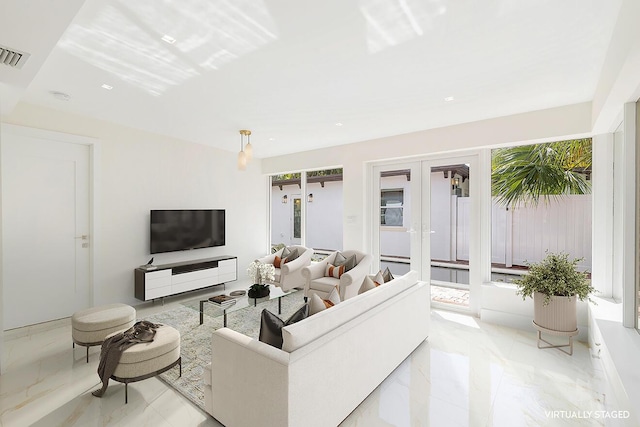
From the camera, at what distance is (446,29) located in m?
2.01

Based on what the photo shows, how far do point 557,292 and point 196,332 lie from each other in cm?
395

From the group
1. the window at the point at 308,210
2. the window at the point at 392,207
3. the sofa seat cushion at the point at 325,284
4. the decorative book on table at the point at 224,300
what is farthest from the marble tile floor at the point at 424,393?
the window at the point at 308,210

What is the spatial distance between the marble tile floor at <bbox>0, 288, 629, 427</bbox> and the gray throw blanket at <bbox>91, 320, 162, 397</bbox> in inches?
8.5

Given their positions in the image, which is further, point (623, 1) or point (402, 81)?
point (402, 81)

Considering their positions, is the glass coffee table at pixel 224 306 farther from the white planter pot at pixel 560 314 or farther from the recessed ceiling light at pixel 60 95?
the white planter pot at pixel 560 314

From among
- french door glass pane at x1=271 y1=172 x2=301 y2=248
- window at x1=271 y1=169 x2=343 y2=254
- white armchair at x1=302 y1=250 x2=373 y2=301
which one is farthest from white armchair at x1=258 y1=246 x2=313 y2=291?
french door glass pane at x1=271 y1=172 x2=301 y2=248

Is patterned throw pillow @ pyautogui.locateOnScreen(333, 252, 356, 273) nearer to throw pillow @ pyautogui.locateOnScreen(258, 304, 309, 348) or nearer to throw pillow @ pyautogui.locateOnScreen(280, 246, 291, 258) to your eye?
throw pillow @ pyautogui.locateOnScreen(280, 246, 291, 258)

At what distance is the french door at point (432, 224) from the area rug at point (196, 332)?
1816 mm

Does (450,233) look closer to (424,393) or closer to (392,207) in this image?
(392,207)

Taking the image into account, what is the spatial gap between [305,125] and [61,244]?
3.59 m

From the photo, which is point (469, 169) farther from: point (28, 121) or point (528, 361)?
point (28, 121)

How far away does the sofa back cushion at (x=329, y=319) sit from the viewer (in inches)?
66.5

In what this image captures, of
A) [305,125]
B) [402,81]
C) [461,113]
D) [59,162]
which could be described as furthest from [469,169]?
[59,162]

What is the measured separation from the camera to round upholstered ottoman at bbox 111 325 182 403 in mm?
2193
